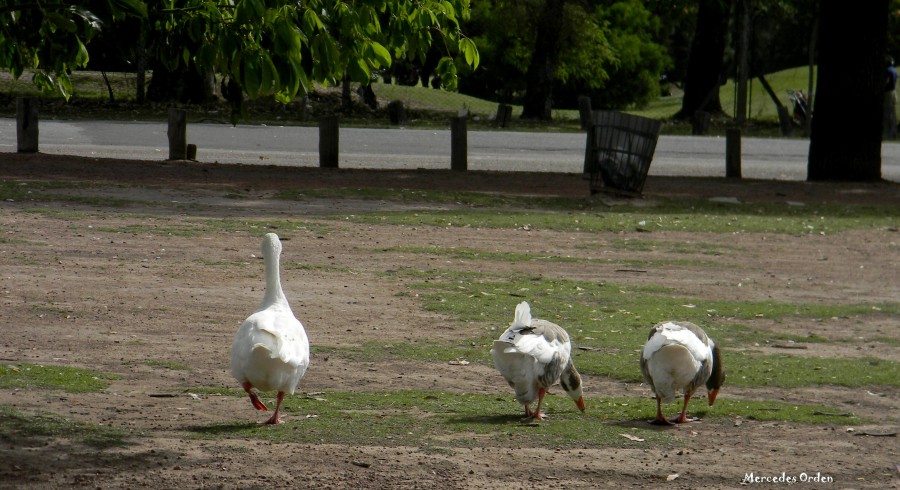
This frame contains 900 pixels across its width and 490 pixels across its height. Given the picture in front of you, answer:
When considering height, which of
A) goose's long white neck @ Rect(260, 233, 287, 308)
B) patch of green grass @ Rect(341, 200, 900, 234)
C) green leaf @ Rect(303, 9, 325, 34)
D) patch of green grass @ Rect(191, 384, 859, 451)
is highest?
green leaf @ Rect(303, 9, 325, 34)

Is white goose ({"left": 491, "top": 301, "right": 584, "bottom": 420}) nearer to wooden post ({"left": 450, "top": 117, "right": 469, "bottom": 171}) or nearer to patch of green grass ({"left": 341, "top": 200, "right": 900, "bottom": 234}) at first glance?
patch of green grass ({"left": 341, "top": 200, "right": 900, "bottom": 234})

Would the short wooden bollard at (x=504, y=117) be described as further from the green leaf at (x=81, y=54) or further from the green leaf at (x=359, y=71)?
the green leaf at (x=81, y=54)

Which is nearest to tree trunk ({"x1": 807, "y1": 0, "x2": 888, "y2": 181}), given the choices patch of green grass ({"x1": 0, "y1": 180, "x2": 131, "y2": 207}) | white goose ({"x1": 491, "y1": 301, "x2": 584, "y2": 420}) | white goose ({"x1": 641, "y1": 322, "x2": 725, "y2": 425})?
patch of green grass ({"x1": 0, "y1": 180, "x2": 131, "y2": 207})

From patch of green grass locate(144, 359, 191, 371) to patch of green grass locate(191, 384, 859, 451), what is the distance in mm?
851

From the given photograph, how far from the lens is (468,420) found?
7348 millimetres

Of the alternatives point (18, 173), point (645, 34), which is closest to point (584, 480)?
point (18, 173)

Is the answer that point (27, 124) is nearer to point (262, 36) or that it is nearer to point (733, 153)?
point (733, 153)

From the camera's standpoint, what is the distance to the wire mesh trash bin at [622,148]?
19406 millimetres

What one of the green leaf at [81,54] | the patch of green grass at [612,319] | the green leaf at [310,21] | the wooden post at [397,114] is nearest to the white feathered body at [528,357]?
the patch of green grass at [612,319]

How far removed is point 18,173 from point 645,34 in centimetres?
4506

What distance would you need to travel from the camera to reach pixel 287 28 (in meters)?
5.12

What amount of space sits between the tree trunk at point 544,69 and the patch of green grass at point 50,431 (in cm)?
3649

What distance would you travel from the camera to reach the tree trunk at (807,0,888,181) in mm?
22656

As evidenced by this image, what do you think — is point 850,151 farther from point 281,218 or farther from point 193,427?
point 193,427
